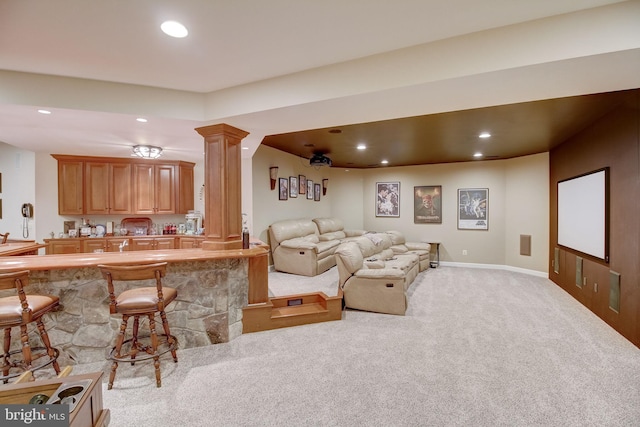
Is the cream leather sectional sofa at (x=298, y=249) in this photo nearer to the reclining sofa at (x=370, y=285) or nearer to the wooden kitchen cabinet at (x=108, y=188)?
the reclining sofa at (x=370, y=285)

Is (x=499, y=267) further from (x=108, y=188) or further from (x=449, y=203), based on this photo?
(x=108, y=188)

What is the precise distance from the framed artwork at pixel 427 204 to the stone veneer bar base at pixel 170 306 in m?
5.64

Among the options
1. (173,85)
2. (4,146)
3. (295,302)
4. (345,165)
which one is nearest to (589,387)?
(295,302)

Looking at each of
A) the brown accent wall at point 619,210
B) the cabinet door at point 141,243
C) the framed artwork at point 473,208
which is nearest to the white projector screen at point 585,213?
the brown accent wall at point 619,210

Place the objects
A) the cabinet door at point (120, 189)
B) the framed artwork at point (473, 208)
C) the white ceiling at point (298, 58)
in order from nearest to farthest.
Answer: the white ceiling at point (298, 58) < the cabinet door at point (120, 189) < the framed artwork at point (473, 208)

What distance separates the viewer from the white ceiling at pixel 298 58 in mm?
1773

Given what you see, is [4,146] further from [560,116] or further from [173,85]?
[560,116]

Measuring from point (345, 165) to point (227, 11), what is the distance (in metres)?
6.34

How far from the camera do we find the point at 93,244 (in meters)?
5.27

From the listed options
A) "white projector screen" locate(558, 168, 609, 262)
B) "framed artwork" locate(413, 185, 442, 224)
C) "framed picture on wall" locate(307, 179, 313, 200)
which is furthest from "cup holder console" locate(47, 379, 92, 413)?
"framed artwork" locate(413, 185, 442, 224)

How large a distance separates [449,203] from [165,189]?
6670 mm

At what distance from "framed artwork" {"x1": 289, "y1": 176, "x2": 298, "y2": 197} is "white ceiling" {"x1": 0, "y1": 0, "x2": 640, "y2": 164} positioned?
3471 millimetres

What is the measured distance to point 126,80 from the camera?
275 cm

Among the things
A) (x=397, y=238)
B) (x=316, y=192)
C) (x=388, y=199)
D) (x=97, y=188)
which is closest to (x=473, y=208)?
(x=397, y=238)
